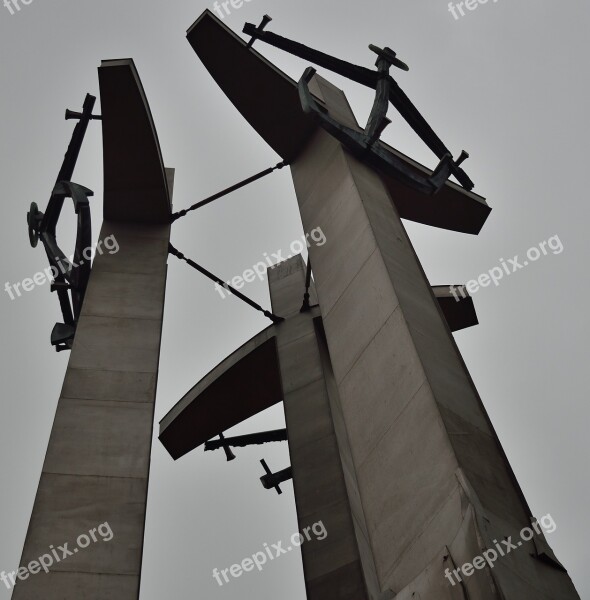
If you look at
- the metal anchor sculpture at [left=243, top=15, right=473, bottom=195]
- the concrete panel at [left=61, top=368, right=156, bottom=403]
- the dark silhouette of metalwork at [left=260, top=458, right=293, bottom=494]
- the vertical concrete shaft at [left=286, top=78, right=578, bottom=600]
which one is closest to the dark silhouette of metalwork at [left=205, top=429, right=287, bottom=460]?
the dark silhouette of metalwork at [left=260, top=458, right=293, bottom=494]

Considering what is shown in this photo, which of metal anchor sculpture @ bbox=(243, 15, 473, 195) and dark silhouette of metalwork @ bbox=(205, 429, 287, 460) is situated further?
dark silhouette of metalwork @ bbox=(205, 429, 287, 460)

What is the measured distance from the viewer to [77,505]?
11.6 metres

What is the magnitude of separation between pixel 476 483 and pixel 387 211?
5.85m

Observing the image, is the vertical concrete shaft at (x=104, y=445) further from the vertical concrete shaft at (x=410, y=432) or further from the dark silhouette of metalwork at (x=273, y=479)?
the dark silhouette of metalwork at (x=273, y=479)

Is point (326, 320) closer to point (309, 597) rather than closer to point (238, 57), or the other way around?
point (309, 597)

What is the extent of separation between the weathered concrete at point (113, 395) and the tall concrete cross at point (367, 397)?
246cm

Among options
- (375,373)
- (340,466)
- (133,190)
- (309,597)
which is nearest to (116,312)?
(133,190)

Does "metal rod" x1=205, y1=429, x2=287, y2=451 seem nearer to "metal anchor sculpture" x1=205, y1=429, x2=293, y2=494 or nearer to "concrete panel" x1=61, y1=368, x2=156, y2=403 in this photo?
"metal anchor sculpture" x1=205, y1=429, x2=293, y2=494

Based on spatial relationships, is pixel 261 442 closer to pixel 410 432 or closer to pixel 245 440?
pixel 245 440

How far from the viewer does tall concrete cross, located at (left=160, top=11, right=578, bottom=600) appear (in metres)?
7.05

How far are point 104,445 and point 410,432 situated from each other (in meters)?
5.69

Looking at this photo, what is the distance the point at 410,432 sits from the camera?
8.23m

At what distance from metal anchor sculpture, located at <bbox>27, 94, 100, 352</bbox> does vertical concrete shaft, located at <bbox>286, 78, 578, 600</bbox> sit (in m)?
4.79

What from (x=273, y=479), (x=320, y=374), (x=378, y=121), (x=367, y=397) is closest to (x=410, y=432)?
(x=367, y=397)
